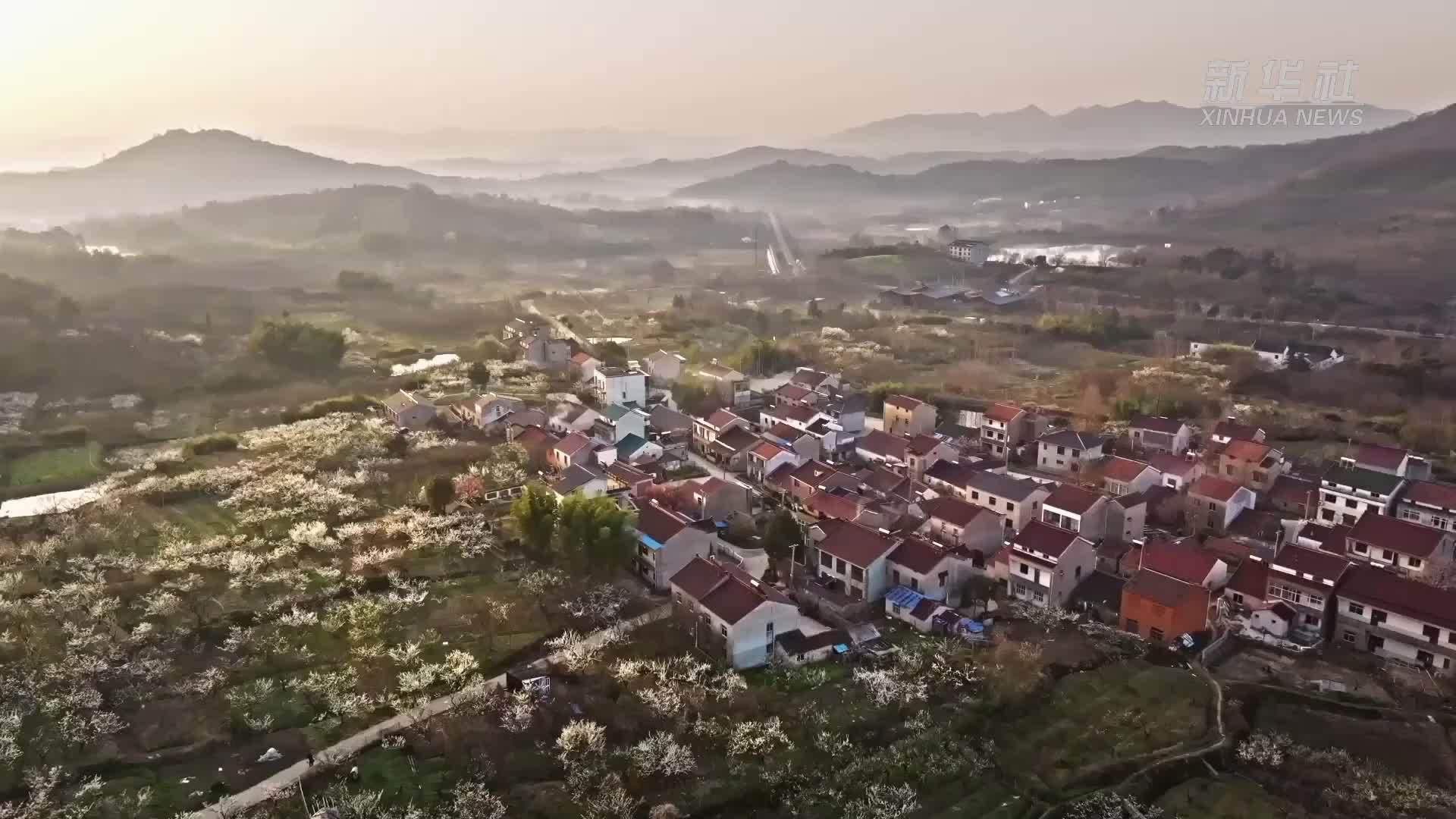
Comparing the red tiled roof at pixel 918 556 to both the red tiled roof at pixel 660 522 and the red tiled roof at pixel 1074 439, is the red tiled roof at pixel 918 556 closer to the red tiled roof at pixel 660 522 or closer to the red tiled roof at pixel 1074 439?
the red tiled roof at pixel 660 522

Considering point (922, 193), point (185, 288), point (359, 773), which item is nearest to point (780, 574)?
point (359, 773)

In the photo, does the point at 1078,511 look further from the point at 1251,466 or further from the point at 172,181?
the point at 172,181

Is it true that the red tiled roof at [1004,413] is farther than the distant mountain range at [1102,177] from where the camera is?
No

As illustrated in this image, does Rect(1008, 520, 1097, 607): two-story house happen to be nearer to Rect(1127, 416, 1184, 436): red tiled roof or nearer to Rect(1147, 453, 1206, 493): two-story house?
Rect(1147, 453, 1206, 493): two-story house

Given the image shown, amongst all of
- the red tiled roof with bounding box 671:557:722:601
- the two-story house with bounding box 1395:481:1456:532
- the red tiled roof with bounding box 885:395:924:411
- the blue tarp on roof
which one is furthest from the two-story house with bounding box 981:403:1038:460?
the red tiled roof with bounding box 671:557:722:601

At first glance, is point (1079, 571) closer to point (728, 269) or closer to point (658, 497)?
point (658, 497)

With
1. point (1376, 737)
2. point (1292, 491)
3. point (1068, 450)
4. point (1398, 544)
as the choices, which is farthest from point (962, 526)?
point (1292, 491)

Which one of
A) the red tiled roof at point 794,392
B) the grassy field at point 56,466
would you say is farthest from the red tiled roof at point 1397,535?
the grassy field at point 56,466
